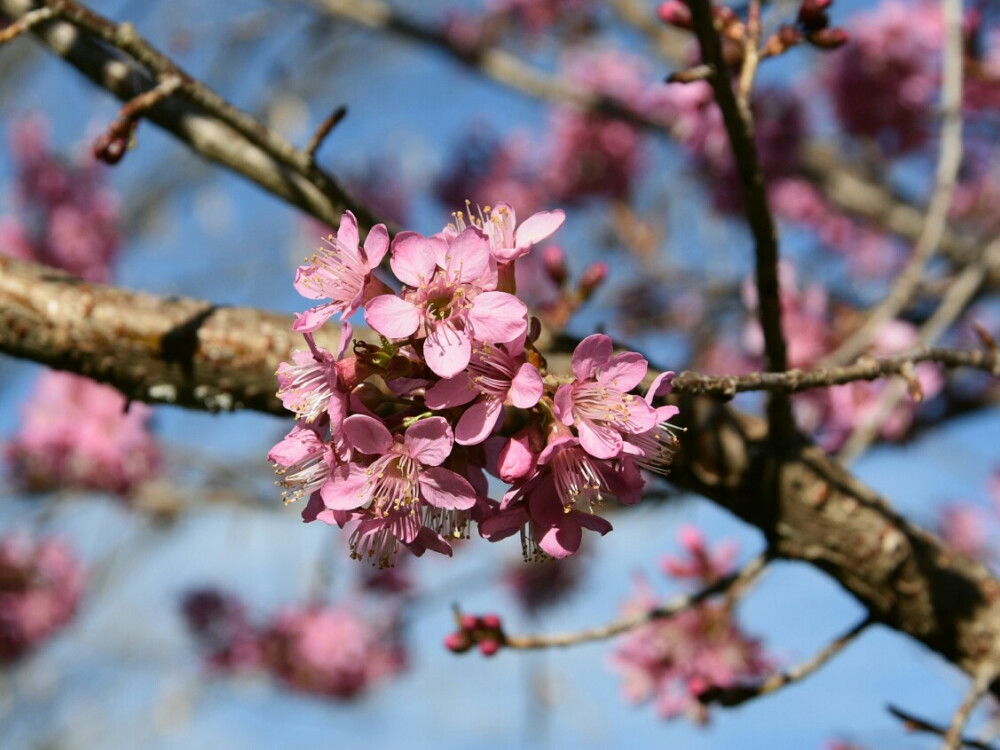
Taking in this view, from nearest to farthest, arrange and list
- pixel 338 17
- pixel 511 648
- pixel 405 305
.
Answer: pixel 405 305 < pixel 511 648 < pixel 338 17

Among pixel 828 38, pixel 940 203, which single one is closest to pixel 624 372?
pixel 828 38

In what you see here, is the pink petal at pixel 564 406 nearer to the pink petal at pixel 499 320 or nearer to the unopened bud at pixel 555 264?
the pink petal at pixel 499 320

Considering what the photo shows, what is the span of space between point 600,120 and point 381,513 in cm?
453

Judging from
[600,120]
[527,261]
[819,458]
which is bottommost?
[527,261]

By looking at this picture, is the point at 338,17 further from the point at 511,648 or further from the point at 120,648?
the point at 120,648

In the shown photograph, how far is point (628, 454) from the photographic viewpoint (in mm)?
1033

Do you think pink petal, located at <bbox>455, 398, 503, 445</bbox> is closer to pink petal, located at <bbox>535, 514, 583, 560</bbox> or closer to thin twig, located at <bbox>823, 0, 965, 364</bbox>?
pink petal, located at <bbox>535, 514, 583, 560</bbox>

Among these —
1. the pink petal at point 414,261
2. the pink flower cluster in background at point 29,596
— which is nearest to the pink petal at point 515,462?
the pink petal at point 414,261

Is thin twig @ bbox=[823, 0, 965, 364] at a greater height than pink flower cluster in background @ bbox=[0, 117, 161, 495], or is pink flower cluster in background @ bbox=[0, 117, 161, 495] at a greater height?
thin twig @ bbox=[823, 0, 965, 364]

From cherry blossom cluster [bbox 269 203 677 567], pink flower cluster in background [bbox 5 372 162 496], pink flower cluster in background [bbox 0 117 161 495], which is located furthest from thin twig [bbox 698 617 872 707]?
pink flower cluster in background [bbox 5 372 162 496]

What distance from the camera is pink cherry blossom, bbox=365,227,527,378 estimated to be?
0.96 meters

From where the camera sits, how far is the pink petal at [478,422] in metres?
0.96

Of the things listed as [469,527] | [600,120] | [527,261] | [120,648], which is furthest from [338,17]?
[120,648]

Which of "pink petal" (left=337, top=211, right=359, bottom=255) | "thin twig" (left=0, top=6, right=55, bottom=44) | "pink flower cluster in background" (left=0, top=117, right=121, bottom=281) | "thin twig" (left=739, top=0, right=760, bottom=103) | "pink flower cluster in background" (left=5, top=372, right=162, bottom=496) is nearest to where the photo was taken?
"pink petal" (left=337, top=211, right=359, bottom=255)
